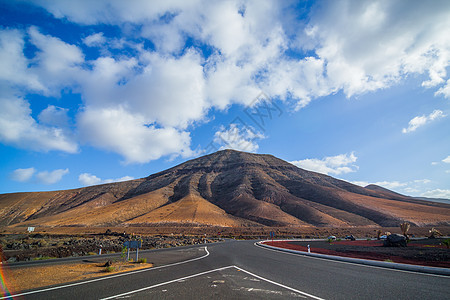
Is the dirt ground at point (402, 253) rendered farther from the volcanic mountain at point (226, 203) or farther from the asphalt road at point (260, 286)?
the volcanic mountain at point (226, 203)

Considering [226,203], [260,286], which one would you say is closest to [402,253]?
[260,286]

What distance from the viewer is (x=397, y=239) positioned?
26.2 m

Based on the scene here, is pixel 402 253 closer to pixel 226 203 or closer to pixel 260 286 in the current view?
pixel 260 286

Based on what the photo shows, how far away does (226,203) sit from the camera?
104688 millimetres

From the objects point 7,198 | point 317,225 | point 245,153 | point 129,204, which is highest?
point 245,153

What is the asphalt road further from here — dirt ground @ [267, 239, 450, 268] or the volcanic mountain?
the volcanic mountain

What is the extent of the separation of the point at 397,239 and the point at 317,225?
186ft

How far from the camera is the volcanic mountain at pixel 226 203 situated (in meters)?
83.6

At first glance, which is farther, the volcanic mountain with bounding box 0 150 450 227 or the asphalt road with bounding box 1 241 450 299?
the volcanic mountain with bounding box 0 150 450 227

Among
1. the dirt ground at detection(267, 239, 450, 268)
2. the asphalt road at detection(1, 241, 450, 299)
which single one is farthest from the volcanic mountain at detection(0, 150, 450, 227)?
the asphalt road at detection(1, 241, 450, 299)

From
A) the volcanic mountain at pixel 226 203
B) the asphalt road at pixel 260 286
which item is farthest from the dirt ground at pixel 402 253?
the volcanic mountain at pixel 226 203

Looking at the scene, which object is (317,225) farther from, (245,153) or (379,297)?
(245,153)

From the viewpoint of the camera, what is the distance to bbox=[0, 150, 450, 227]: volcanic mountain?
83562mm

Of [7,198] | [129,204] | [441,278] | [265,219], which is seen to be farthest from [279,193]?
[7,198]
